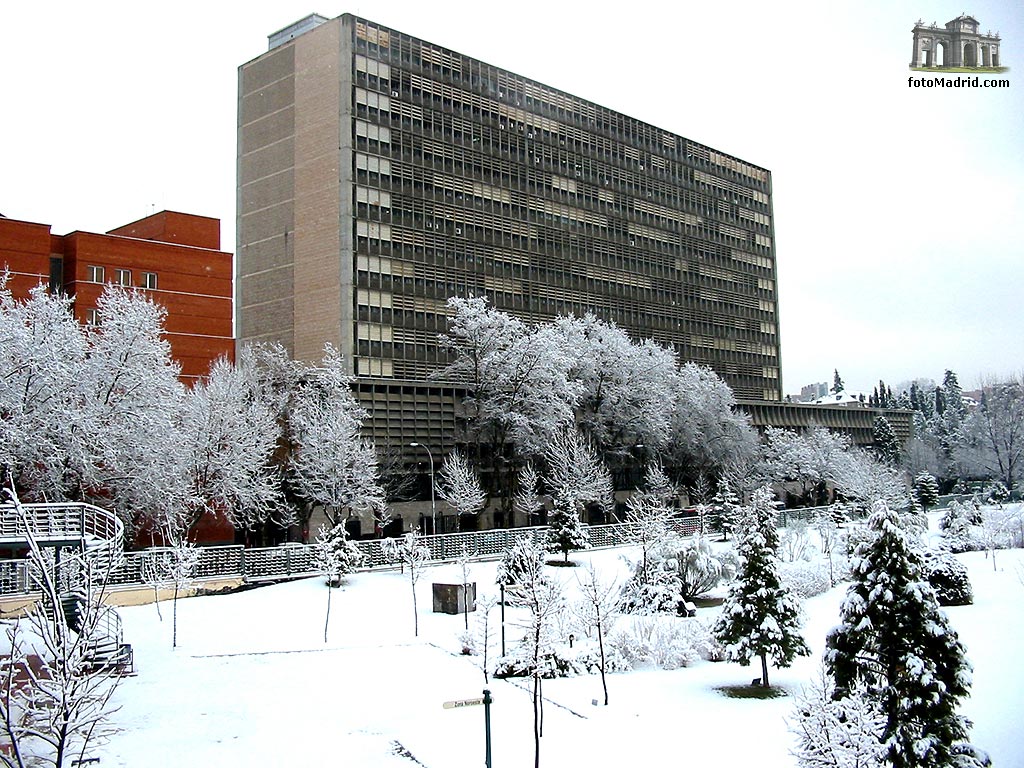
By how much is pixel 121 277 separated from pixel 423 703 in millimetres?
45855

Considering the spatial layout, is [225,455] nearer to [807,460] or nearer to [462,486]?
[462,486]

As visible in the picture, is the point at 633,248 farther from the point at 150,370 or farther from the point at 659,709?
the point at 659,709

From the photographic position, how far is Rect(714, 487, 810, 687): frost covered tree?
2602 cm

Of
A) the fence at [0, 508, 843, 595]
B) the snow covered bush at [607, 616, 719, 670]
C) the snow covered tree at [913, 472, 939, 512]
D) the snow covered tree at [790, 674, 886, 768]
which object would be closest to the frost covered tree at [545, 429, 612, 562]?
the fence at [0, 508, 843, 595]

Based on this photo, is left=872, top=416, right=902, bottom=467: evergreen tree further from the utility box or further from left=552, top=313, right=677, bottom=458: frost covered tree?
the utility box

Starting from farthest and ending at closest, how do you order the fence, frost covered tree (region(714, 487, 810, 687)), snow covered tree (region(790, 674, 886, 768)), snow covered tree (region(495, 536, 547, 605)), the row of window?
the row of window
the fence
snow covered tree (region(495, 536, 547, 605))
frost covered tree (region(714, 487, 810, 687))
snow covered tree (region(790, 674, 886, 768))

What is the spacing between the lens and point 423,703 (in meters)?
23.2

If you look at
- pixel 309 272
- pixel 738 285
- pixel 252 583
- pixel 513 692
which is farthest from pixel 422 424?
pixel 738 285

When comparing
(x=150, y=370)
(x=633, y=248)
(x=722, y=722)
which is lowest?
(x=722, y=722)

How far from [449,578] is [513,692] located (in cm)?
1812

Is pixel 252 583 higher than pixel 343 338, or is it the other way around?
pixel 343 338

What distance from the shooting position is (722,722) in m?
22.2

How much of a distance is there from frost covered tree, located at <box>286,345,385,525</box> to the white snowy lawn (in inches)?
772

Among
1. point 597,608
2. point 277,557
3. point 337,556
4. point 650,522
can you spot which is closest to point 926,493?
point 650,522
